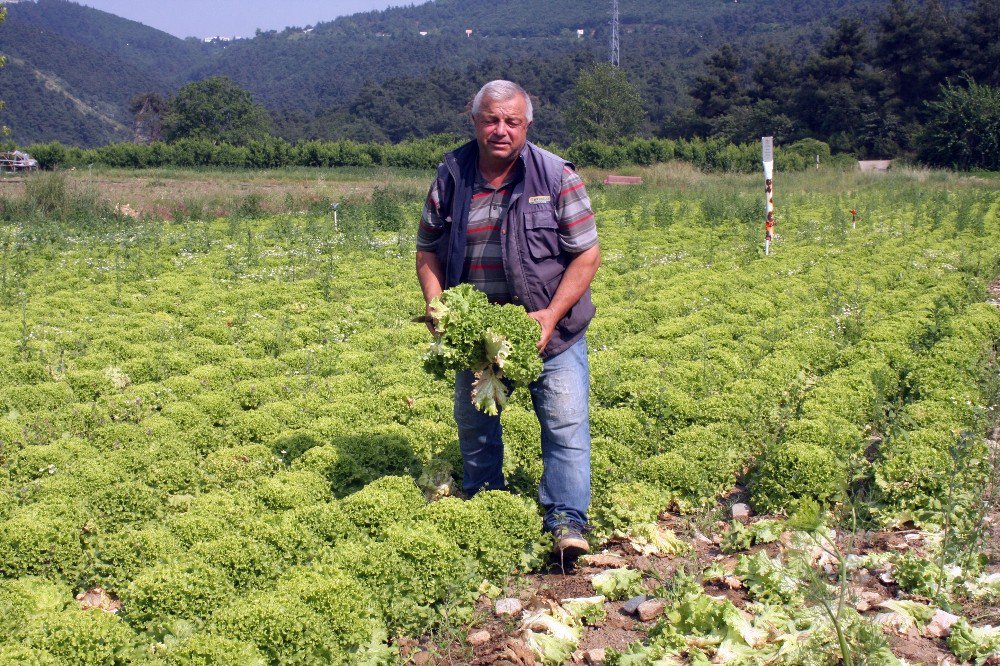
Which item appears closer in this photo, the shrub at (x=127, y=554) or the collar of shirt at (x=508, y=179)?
the collar of shirt at (x=508, y=179)

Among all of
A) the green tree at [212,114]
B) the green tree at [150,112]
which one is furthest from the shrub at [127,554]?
the green tree at [150,112]

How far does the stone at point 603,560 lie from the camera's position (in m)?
5.11

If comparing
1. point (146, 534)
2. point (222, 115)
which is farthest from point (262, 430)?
point (222, 115)

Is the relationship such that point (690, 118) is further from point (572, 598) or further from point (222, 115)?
point (572, 598)

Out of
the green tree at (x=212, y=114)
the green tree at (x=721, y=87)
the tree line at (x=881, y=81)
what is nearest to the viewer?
the tree line at (x=881, y=81)

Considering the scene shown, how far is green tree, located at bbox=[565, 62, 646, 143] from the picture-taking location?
244 feet

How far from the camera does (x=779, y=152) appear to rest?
148 feet

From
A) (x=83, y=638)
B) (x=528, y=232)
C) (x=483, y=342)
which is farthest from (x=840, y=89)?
(x=83, y=638)

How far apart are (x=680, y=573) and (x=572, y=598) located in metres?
0.58

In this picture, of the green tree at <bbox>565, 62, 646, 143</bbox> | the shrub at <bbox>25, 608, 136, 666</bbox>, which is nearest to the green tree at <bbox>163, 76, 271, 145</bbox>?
the green tree at <bbox>565, 62, 646, 143</bbox>

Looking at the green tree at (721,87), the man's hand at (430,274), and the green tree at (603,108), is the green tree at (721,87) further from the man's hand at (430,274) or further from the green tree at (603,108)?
the man's hand at (430,274)

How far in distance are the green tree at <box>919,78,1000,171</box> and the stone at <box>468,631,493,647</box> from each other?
43.9 m

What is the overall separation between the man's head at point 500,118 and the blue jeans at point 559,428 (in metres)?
1.13

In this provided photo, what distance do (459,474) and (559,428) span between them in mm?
1545
